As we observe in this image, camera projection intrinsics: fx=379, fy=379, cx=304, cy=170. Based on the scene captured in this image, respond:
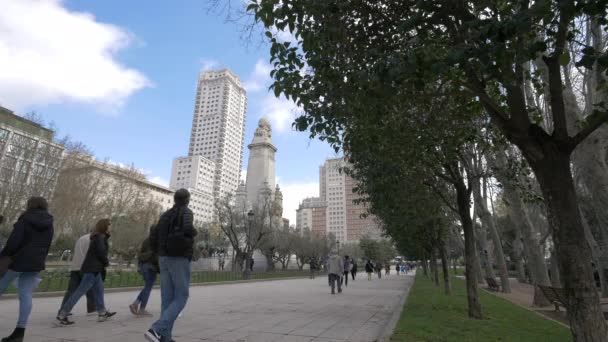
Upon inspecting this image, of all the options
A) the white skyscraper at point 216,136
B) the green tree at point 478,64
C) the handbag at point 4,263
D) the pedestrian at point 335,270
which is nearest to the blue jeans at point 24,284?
the handbag at point 4,263

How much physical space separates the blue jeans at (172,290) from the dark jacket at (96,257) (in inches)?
113

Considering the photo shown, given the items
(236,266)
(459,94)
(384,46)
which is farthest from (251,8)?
(236,266)

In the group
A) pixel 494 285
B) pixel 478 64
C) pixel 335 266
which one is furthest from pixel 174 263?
pixel 494 285

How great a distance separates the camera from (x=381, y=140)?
8.66m

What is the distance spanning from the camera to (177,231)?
14.9 feet

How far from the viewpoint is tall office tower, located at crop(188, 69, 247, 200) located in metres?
158

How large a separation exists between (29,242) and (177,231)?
8.05 feet

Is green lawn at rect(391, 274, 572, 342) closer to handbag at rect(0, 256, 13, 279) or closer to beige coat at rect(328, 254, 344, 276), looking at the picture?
handbag at rect(0, 256, 13, 279)

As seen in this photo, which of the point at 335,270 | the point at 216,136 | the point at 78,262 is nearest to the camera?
the point at 78,262

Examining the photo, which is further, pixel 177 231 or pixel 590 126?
pixel 177 231

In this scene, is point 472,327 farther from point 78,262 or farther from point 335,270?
point 335,270

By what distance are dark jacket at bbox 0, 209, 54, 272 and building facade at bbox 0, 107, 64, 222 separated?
89.8ft

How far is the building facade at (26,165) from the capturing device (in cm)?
2812

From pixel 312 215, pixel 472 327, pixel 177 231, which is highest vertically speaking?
pixel 312 215
